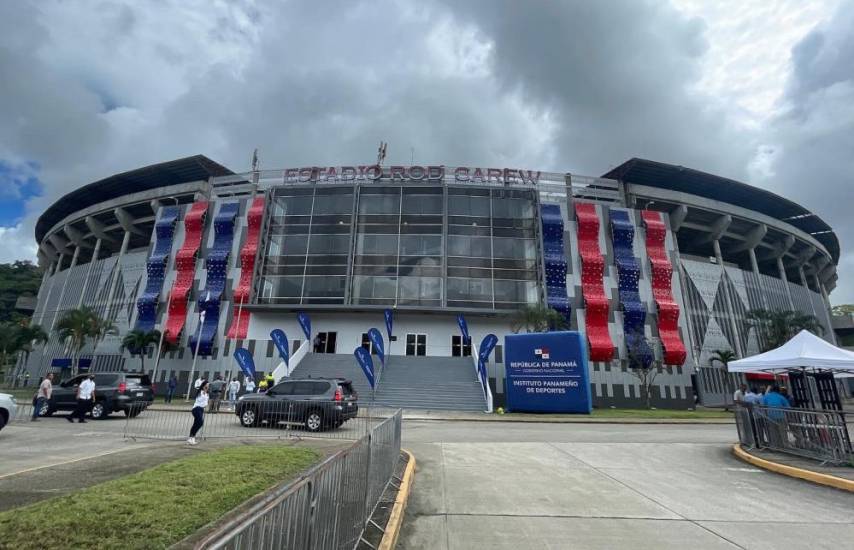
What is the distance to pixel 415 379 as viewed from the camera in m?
29.2

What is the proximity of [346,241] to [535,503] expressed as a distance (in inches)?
1313

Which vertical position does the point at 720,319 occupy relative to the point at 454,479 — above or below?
above

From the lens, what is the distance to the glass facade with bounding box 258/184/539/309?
3631 centimetres

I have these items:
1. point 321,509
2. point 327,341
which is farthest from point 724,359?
point 321,509

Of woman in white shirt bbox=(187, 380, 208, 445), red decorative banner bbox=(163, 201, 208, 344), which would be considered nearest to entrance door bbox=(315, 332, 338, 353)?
red decorative banner bbox=(163, 201, 208, 344)

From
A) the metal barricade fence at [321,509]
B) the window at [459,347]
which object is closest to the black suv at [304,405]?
the metal barricade fence at [321,509]

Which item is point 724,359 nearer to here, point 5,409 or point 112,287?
point 5,409

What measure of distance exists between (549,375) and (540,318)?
327 inches

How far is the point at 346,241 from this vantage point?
38.0 m

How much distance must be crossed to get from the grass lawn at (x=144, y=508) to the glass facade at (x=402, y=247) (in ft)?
94.8

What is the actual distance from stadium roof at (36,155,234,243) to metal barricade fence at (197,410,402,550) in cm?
4523

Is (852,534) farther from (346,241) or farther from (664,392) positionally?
(346,241)

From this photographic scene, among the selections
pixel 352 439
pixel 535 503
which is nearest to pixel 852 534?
pixel 535 503

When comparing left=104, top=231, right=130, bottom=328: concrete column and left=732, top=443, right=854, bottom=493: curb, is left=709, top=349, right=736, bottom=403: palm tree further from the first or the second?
left=104, top=231, right=130, bottom=328: concrete column
